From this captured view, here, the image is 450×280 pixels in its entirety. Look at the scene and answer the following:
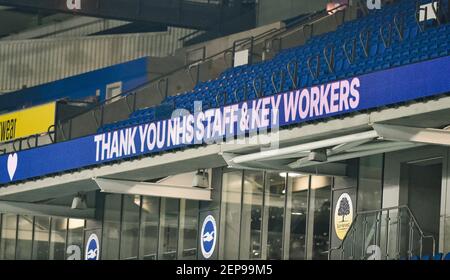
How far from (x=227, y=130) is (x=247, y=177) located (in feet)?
9.85

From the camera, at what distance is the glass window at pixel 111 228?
23.4 m

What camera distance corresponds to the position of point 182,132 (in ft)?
58.7

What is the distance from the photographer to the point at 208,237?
20578 millimetres

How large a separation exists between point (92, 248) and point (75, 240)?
0.91 m

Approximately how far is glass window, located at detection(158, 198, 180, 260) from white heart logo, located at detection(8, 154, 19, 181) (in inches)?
107

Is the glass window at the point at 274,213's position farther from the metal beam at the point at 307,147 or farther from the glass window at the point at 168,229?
the glass window at the point at 168,229

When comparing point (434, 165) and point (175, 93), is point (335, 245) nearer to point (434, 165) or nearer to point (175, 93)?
point (434, 165)

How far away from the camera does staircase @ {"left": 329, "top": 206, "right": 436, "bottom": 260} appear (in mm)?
15523

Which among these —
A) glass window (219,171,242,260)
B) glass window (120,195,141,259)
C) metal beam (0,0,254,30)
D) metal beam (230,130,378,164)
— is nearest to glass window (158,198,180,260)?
glass window (120,195,141,259)

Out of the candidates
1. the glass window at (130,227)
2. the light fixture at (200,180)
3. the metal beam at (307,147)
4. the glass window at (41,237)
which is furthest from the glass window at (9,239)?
the metal beam at (307,147)

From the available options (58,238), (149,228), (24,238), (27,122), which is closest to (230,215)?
(149,228)

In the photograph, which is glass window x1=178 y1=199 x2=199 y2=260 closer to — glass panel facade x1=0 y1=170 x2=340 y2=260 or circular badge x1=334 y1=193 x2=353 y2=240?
glass panel facade x1=0 y1=170 x2=340 y2=260

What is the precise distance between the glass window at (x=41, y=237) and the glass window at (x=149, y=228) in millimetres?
3942
